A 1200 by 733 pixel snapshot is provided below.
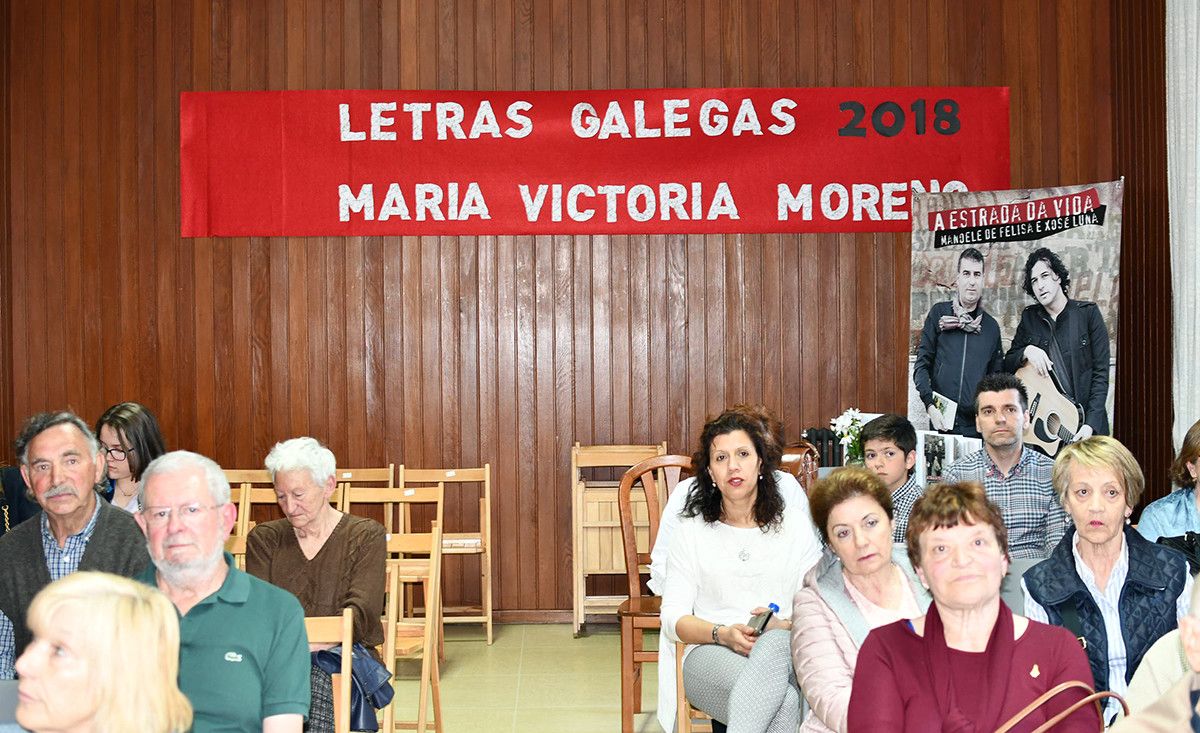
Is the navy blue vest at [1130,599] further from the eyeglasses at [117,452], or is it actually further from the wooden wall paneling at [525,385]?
the wooden wall paneling at [525,385]

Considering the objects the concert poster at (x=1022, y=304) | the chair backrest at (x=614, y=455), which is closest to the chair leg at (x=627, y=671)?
the chair backrest at (x=614, y=455)

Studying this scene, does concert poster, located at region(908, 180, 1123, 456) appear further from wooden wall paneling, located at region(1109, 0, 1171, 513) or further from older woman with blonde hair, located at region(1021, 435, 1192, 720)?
older woman with blonde hair, located at region(1021, 435, 1192, 720)

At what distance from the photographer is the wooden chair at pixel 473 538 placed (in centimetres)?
660

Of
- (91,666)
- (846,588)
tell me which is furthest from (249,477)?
(91,666)

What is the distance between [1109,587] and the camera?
315cm

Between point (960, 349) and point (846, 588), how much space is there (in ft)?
11.6

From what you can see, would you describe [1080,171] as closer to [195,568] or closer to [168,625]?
[195,568]

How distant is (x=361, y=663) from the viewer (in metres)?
3.40

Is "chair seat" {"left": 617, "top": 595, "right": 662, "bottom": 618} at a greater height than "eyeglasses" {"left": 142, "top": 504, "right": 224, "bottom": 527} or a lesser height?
lesser

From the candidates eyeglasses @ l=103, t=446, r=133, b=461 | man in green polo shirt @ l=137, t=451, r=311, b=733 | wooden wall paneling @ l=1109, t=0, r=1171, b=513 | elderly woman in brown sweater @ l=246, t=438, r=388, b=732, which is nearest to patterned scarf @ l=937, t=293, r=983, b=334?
wooden wall paneling @ l=1109, t=0, r=1171, b=513

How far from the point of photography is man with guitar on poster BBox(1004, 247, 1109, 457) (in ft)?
19.1

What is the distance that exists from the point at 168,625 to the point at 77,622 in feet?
0.43

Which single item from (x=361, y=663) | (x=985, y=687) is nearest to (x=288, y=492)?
(x=361, y=663)

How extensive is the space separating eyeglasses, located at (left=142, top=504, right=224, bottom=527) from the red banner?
4447 millimetres
